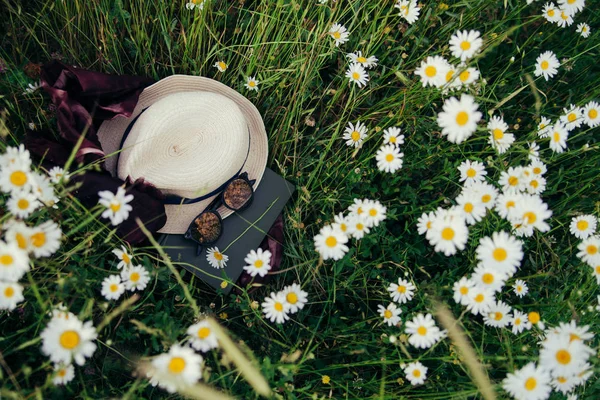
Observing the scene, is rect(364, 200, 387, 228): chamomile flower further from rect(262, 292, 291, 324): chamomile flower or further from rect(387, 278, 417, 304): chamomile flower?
rect(262, 292, 291, 324): chamomile flower

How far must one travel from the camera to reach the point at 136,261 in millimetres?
2119

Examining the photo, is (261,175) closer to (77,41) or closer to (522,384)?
(77,41)

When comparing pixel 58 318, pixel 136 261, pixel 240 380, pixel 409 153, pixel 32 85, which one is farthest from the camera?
pixel 409 153

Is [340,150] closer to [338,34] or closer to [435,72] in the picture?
[338,34]

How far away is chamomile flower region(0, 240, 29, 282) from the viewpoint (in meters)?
1.40

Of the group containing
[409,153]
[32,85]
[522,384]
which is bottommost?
[522,384]

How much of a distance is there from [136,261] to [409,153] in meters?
1.47

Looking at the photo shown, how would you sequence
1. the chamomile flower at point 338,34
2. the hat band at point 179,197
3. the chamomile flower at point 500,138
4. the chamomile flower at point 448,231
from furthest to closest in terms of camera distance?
the chamomile flower at point 338,34 → the hat band at point 179,197 → the chamomile flower at point 500,138 → the chamomile flower at point 448,231

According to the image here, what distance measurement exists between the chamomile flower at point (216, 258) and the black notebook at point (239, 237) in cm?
5

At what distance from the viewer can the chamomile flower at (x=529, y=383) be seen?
166cm

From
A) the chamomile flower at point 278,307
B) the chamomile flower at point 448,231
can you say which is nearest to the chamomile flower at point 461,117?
the chamomile flower at point 448,231

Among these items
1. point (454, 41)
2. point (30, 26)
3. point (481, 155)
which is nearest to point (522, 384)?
point (481, 155)

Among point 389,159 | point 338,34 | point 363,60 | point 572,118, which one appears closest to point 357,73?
point 363,60

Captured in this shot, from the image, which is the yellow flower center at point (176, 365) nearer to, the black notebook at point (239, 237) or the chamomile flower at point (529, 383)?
the black notebook at point (239, 237)
